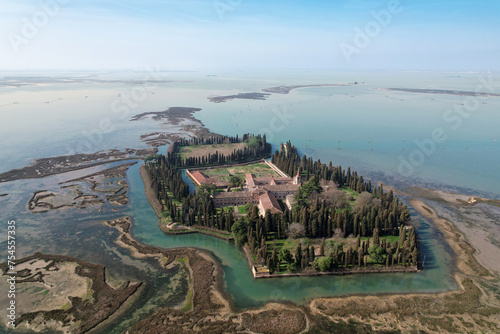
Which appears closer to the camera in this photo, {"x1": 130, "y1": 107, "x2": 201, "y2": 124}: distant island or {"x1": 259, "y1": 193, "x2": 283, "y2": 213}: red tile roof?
{"x1": 259, "y1": 193, "x2": 283, "y2": 213}: red tile roof

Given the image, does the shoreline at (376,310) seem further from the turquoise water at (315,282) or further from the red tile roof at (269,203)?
the red tile roof at (269,203)

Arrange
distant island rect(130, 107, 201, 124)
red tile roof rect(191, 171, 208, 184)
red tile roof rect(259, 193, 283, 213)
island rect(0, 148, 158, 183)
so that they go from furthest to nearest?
distant island rect(130, 107, 201, 124), island rect(0, 148, 158, 183), red tile roof rect(191, 171, 208, 184), red tile roof rect(259, 193, 283, 213)

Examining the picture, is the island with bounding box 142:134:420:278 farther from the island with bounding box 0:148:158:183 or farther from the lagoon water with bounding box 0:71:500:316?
the island with bounding box 0:148:158:183

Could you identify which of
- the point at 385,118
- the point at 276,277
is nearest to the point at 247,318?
the point at 276,277

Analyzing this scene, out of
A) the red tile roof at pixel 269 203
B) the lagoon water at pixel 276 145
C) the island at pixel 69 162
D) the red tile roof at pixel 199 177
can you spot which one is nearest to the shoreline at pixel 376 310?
the lagoon water at pixel 276 145

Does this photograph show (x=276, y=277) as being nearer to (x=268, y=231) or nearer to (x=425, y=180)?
(x=268, y=231)

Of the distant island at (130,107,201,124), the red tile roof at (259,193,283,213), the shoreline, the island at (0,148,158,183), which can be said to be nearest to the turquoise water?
the shoreline
